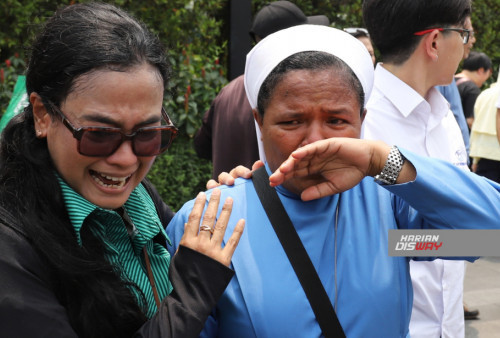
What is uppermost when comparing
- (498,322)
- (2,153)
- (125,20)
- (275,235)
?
(125,20)

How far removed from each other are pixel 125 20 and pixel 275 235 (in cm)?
78

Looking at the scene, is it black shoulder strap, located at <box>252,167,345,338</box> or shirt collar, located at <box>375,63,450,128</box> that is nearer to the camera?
black shoulder strap, located at <box>252,167,345,338</box>

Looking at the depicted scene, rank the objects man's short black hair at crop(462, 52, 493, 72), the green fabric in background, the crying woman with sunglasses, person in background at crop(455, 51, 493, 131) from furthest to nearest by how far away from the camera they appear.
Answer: man's short black hair at crop(462, 52, 493, 72)
person in background at crop(455, 51, 493, 131)
the green fabric in background
the crying woman with sunglasses

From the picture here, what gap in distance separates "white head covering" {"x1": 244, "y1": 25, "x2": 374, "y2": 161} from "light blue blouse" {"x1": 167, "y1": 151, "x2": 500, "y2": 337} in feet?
1.06

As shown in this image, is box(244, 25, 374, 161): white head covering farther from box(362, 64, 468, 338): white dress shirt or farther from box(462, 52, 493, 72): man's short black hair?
box(462, 52, 493, 72): man's short black hair

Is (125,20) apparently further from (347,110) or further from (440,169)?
(440,169)

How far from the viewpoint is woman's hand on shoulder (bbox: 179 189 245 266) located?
1638mm

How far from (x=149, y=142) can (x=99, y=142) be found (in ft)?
0.51

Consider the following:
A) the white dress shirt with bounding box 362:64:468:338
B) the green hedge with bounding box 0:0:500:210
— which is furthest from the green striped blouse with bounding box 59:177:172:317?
the green hedge with bounding box 0:0:500:210

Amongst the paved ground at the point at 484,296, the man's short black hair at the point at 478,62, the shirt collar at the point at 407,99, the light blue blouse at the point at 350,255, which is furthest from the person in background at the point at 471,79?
the light blue blouse at the point at 350,255

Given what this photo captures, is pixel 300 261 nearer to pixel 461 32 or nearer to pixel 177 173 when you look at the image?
pixel 461 32

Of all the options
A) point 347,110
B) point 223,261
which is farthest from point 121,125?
point 347,110

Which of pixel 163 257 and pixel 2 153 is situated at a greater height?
pixel 2 153

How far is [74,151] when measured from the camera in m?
1.68
